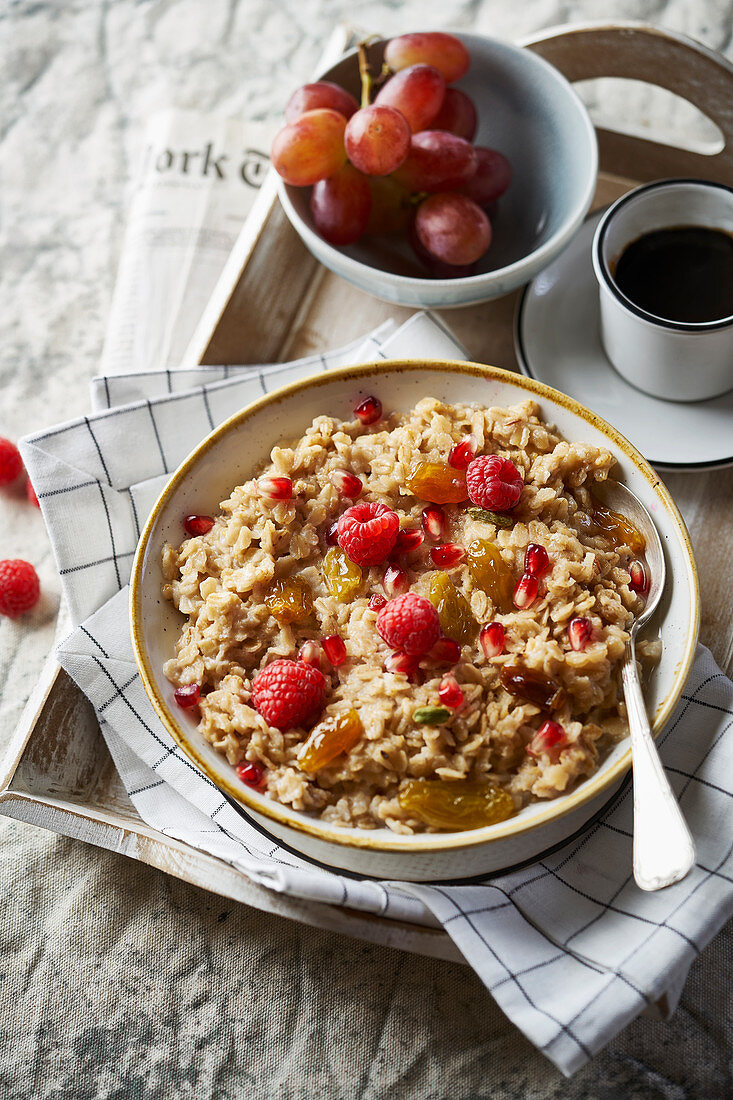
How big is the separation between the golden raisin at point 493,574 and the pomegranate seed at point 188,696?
0.82 metres

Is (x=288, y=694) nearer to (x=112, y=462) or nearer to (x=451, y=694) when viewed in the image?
(x=451, y=694)

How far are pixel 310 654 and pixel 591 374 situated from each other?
5.02 feet

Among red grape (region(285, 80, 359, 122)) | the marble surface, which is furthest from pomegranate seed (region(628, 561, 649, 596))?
red grape (region(285, 80, 359, 122))

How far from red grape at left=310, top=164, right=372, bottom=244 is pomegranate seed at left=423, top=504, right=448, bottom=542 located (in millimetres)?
1181

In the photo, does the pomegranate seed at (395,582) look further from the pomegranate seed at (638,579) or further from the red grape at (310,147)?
the red grape at (310,147)

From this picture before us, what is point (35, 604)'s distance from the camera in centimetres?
345

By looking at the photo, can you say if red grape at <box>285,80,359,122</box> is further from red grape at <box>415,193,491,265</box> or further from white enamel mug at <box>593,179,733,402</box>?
white enamel mug at <box>593,179,733,402</box>

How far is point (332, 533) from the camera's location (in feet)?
8.60

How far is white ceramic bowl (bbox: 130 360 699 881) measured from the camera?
2.27m

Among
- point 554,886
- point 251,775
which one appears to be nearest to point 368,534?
point 251,775

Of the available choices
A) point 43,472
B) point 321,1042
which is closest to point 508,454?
point 43,472

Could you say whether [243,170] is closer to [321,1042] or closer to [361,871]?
[361,871]

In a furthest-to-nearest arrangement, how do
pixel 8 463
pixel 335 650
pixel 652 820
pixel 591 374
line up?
pixel 8 463
pixel 591 374
pixel 335 650
pixel 652 820

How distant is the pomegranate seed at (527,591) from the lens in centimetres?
243
